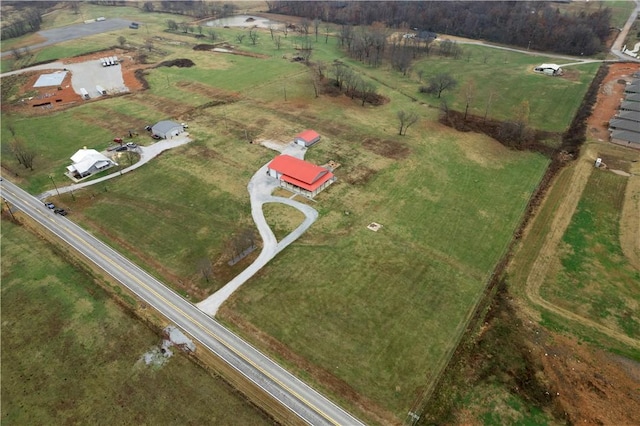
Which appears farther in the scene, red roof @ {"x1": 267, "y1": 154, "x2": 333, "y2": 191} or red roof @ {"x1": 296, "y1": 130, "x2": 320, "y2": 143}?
red roof @ {"x1": 296, "y1": 130, "x2": 320, "y2": 143}

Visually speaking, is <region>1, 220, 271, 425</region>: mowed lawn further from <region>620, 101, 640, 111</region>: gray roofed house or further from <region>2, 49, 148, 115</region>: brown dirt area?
<region>620, 101, 640, 111</region>: gray roofed house

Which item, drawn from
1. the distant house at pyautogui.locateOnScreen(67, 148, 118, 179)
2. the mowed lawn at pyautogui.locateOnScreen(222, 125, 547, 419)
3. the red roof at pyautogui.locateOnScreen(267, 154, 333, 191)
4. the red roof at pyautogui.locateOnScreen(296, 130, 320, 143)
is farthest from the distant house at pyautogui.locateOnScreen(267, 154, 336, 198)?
the distant house at pyautogui.locateOnScreen(67, 148, 118, 179)

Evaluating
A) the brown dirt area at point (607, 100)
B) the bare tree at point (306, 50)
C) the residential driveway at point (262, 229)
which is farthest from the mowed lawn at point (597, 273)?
the bare tree at point (306, 50)

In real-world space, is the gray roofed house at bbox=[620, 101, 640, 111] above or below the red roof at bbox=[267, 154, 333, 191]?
above

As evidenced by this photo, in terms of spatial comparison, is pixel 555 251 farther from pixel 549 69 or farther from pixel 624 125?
pixel 549 69

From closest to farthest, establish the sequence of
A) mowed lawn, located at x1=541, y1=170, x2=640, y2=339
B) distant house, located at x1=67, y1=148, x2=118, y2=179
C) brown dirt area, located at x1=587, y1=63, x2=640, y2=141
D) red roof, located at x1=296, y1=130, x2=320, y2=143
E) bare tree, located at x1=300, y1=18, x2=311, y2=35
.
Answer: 1. mowed lawn, located at x1=541, y1=170, x2=640, y2=339
2. distant house, located at x1=67, y1=148, x2=118, y2=179
3. red roof, located at x1=296, y1=130, x2=320, y2=143
4. brown dirt area, located at x1=587, y1=63, x2=640, y2=141
5. bare tree, located at x1=300, y1=18, x2=311, y2=35

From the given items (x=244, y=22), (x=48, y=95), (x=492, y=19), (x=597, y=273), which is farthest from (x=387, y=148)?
Result: (x=244, y=22)

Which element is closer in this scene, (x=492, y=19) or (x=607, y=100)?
(x=607, y=100)
